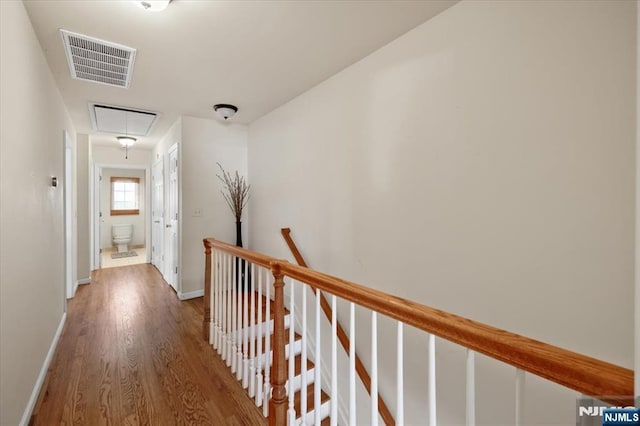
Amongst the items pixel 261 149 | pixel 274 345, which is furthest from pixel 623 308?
pixel 261 149

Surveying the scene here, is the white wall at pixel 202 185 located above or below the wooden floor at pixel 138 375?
above

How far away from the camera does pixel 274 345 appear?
1621 mm

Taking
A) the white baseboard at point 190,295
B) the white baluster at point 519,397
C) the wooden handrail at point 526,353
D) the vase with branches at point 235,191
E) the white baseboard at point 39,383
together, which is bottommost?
the white baseboard at point 39,383

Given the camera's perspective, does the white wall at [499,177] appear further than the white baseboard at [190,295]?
No

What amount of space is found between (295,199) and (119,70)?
6.17 ft

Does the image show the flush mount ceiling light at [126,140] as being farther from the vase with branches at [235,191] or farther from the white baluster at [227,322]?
the white baluster at [227,322]

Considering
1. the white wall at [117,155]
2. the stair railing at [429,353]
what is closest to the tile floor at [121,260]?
the white wall at [117,155]

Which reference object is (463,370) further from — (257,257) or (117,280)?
(117,280)

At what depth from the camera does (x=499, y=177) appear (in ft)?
4.90

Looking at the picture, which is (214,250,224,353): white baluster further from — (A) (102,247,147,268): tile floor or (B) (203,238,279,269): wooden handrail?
(A) (102,247,147,268): tile floor

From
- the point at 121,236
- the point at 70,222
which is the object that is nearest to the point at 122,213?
the point at 121,236

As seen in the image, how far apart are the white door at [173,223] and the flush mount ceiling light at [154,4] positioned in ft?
8.34

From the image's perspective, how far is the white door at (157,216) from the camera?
4966 mm

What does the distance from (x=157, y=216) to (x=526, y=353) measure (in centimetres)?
584
